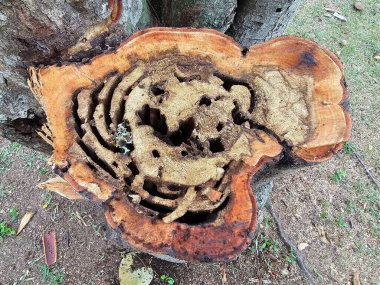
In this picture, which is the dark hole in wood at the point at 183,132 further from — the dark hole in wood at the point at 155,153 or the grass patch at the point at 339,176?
the grass patch at the point at 339,176

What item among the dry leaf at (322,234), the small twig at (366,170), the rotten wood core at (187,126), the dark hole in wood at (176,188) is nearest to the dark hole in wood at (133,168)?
the rotten wood core at (187,126)

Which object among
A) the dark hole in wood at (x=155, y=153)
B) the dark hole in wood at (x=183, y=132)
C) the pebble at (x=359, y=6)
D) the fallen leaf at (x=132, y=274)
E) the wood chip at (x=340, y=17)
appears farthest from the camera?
the pebble at (x=359, y=6)

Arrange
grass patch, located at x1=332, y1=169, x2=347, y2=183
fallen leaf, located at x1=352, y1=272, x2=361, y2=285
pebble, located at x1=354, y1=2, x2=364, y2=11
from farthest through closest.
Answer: pebble, located at x1=354, y1=2, x2=364, y2=11 < grass patch, located at x1=332, y1=169, x2=347, y2=183 < fallen leaf, located at x1=352, y1=272, x2=361, y2=285

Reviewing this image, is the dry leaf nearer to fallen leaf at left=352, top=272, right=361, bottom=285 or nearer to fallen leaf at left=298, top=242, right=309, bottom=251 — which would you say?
fallen leaf at left=298, top=242, right=309, bottom=251

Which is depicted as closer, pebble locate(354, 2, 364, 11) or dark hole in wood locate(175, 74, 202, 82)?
dark hole in wood locate(175, 74, 202, 82)

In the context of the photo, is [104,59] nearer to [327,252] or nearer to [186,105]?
[186,105]

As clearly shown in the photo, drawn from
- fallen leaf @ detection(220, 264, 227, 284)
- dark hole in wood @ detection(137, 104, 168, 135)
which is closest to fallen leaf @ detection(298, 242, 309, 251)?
fallen leaf @ detection(220, 264, 227, 284)

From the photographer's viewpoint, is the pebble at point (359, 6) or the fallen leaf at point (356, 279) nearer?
the fallen leaf at point (356, 279)
